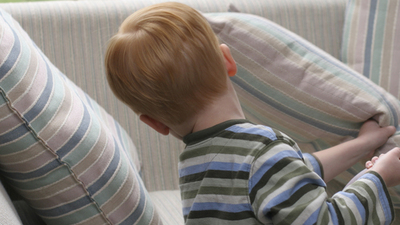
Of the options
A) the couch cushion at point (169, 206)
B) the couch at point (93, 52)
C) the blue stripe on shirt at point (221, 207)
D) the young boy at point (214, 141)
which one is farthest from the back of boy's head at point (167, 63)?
the couch at point (93, 52)

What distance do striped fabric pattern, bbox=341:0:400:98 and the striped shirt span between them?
1.74 ft

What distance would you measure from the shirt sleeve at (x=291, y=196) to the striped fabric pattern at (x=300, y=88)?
1.02 feet

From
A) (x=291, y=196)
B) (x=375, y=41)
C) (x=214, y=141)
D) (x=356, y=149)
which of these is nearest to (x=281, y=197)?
(x=291, y=196)

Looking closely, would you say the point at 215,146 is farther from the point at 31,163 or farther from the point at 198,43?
the point at 31,163

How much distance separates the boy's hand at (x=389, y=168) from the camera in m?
0.64

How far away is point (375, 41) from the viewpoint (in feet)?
3.64

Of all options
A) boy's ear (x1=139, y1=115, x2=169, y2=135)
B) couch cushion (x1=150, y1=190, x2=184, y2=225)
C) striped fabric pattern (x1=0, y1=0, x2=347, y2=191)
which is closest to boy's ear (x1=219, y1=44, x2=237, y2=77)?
boy's ear (x1=139, y1=115, x2=169, y2=135)

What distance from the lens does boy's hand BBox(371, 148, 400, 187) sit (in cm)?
64

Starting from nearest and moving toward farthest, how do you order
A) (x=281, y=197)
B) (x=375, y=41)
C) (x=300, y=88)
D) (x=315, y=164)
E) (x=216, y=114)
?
(x=281, y=197)
(x=216, y=114)
(x=315, y=164)
(x=300, y=88)
(x=375, y=41)

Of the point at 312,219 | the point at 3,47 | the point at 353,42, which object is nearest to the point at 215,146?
the point at 312,219

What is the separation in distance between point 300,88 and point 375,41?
0.38 metres

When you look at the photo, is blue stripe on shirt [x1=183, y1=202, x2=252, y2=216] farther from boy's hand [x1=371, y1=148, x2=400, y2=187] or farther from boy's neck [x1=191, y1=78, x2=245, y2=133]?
boy's hand [x1=371, y1=148, x2=400, y2=187]

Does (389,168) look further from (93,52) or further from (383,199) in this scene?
(93,52)

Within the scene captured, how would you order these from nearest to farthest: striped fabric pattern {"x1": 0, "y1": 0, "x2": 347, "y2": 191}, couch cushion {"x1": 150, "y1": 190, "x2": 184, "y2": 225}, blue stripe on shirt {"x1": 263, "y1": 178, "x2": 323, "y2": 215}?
blue stripe on shirt {"x1": 263, "y1": 178, "x2": 323, "y2": 215}
couch cushion {"x1": 150, "y1": 190, "x2": 184, "y2": 225}
striped fabric pattern {"x1": 0, "y1": 0, "x2": 347, "y2": 191}
